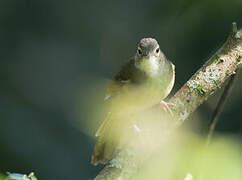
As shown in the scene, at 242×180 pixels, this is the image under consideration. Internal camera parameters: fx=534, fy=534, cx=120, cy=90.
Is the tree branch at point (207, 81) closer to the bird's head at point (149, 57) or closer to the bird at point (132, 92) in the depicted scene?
the bird at point (132, 92)

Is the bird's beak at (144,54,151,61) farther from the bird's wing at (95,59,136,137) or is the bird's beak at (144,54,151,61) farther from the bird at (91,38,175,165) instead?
the bird's wing at (95,59,136,137)

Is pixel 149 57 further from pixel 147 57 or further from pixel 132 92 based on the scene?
pixel 132 92

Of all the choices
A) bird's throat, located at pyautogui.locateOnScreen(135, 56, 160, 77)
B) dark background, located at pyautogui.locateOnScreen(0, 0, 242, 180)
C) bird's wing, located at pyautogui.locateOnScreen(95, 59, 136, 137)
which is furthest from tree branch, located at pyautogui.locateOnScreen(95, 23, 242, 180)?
dark background, located at pyautogui.locateOnScreen(0, 0, 242, 180)

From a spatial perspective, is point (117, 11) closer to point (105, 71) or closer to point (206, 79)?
point (105, 71)

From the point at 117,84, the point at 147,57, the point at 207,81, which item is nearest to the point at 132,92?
the point at 117,84

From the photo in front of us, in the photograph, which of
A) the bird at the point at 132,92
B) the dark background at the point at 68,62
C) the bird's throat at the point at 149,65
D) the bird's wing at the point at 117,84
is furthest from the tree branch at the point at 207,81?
the dark background at the point at 68,62

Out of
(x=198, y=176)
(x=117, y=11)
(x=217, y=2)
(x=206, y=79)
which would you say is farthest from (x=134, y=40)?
(x=198, y=176)
